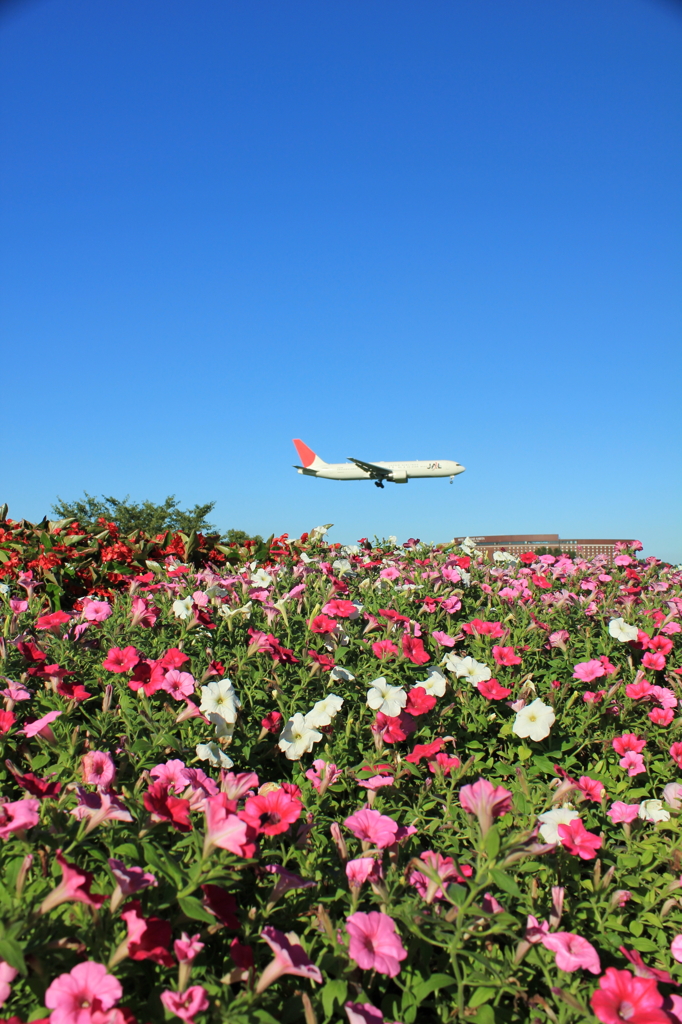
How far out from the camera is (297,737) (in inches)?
98.8

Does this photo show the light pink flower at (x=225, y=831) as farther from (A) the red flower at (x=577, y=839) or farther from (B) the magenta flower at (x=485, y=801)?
(A) the red flower at (x=577, y=839)

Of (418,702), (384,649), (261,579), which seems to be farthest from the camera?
(261,579)

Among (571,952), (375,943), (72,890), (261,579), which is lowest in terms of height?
(571,952)

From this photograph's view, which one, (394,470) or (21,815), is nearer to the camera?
(21,815)

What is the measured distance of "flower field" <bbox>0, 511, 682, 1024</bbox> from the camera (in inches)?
60.0

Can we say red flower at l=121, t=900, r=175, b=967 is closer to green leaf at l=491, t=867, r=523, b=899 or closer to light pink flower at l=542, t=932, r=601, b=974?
green leaf at l=491, t=867, r=523, b=899

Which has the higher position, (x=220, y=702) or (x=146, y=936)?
(x=220, y=702)

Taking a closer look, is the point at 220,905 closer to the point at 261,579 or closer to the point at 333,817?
the point at 333,817

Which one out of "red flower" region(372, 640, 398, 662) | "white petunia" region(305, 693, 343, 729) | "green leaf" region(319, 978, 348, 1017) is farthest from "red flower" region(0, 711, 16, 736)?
"red flower" region(372, 640, 398, 662)

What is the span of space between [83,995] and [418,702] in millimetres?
1568

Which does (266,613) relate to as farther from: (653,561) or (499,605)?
(653,561)

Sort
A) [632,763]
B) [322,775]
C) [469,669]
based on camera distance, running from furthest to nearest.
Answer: [469,669] → [632,763] → [322,775]

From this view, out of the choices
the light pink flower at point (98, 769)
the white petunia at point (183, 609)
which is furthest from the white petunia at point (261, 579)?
the light pink flower at point (98, 769)

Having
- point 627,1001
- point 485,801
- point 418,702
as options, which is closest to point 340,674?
point 418,702
